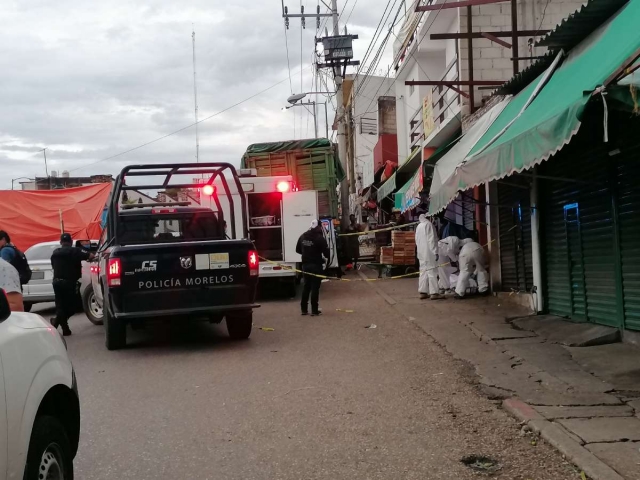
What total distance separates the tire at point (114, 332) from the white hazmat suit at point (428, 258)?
704 cm

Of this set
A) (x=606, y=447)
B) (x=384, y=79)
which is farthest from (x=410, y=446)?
(x=384, y=79)

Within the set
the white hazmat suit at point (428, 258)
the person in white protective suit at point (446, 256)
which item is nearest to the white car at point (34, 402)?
the white hazmat suit at point (428, 258)

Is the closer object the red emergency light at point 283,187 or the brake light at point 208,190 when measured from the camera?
the brake light at point 208,190

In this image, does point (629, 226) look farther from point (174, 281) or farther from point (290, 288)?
point (290, 288)

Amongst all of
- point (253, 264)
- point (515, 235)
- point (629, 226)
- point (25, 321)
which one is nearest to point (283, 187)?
point (515, 235)

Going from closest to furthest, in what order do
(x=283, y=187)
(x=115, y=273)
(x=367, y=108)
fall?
(x=115, y=273) < (x=283, y=187) < (x=367, y=108)

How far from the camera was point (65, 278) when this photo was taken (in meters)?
11.2

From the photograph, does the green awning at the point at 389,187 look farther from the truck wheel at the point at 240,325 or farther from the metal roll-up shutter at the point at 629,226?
the metal roll-up shutter at the point at 629,226

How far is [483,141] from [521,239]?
10.1ft

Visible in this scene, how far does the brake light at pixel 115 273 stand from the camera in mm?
8898

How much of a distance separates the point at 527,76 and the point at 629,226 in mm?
2886

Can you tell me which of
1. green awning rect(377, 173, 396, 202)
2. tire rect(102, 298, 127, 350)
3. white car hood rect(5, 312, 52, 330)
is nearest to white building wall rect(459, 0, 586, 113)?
green awning rect(377, 173, 396, 202)

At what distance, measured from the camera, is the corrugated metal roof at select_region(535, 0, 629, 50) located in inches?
292

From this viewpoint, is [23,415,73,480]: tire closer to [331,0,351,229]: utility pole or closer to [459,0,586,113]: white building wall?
[459,0,586,113]: white building wall
